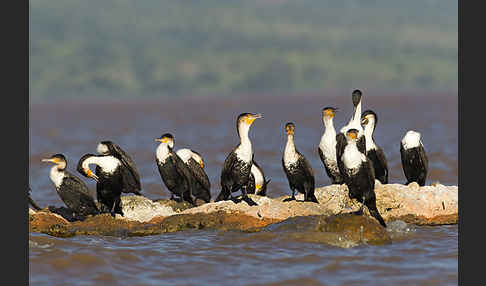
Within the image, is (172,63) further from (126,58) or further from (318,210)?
(318,210)

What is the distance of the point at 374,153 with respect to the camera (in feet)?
41.2

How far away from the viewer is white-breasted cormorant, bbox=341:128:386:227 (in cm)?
1067

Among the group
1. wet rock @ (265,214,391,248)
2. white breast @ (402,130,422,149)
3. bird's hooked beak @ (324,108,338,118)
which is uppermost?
bird's hooked beak @ (324,108,338,118)

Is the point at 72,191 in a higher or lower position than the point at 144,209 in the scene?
higher

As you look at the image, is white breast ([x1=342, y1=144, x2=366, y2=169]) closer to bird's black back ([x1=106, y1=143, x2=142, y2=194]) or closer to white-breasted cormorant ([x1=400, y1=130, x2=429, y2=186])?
white-breasted cormorant ([x1=400, y1=130, x2=429, y2=186])

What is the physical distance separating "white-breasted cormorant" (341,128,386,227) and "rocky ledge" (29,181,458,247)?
312 mm

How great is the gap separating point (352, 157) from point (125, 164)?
3.34 meters

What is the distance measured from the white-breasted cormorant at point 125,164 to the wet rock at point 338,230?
280 centimetres

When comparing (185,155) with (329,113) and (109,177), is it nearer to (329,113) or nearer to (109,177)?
(109,177)

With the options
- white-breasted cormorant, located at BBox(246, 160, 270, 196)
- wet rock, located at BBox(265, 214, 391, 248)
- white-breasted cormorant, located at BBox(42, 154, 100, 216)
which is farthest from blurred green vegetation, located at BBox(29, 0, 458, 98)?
wet rock, located at BBox(265, 214, 391, 248)

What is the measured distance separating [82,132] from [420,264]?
32765 millimetres

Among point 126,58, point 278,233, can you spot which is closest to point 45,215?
point 278,233

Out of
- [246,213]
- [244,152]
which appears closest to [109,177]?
[244,152]

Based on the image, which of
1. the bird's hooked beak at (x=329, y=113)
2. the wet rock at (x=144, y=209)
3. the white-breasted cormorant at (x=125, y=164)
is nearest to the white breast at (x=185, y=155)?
the white-breasted cormorant at (x=125, y=164)
